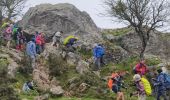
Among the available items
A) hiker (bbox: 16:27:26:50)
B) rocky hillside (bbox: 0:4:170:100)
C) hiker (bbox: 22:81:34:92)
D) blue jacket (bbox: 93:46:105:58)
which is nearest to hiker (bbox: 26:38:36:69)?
rocky hillside (bbox: 0:4:170:100)

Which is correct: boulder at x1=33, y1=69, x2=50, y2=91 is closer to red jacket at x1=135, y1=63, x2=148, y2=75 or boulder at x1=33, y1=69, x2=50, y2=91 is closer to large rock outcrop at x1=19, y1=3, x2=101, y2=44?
red jacket at x1=135, y1=63, x2=148, y2=75

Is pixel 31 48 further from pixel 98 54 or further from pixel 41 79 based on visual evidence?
pixel 98 54

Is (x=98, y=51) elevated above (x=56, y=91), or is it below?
above

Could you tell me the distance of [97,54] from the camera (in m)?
34.9

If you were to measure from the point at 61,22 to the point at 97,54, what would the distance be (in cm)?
990

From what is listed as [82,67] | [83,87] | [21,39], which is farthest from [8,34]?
[83,87]

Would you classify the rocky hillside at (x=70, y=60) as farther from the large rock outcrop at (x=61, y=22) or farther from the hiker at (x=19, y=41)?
the hiker at (x=19, y=41)

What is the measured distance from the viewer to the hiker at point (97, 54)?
113 ft

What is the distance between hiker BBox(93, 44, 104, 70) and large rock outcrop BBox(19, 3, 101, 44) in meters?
6.70

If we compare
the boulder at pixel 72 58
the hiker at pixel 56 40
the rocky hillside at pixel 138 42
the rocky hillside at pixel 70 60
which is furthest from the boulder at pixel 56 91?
the rocky hillside at pixel 138 42

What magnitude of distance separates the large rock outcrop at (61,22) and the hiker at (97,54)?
6699mm

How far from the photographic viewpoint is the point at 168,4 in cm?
4391

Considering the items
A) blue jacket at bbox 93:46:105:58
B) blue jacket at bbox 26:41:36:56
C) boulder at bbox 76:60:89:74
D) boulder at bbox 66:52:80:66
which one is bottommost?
boulder at bbox 76:60:89:74

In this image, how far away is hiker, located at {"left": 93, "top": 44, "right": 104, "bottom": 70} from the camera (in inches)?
1362
